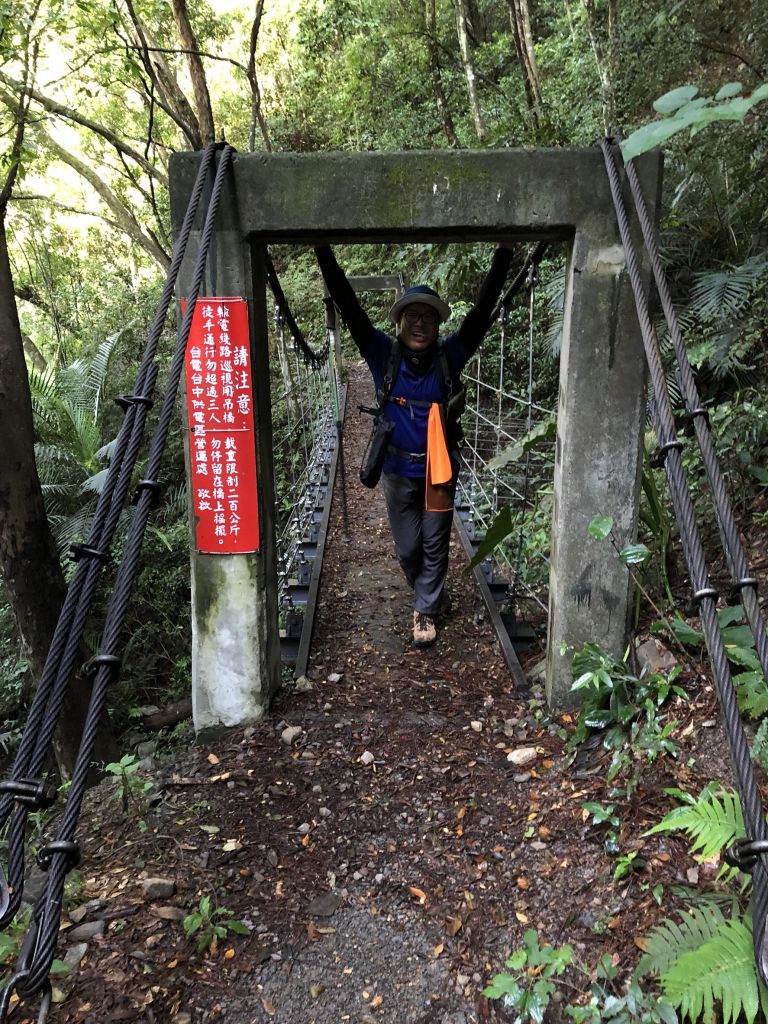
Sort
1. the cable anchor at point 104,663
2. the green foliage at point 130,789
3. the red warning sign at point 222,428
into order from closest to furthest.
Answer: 1. the cable anchor at point 104,663
2. the green foliage at point 130,789
3. the red warning sign at point 222,428

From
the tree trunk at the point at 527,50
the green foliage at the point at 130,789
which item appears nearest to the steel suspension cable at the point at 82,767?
the green foliage at the point at 130,789

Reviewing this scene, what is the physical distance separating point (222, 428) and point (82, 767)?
4.82 ft

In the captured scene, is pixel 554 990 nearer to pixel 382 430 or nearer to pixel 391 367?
pixel 382 430

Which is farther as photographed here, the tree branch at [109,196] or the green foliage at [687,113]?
the tree branch at [109,196]

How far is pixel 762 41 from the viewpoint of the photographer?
4.07 m

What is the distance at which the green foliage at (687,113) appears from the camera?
1.01m

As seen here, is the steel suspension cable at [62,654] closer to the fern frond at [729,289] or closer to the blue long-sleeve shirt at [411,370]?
the blue long-sleeve shirt at [411,370]

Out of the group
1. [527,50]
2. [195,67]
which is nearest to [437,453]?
[195,67]

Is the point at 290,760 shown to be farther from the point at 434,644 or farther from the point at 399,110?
the point at 399,110

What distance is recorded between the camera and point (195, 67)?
5.96 m

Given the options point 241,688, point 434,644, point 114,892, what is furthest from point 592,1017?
point 434,644

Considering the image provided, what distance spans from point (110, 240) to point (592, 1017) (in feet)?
43.3

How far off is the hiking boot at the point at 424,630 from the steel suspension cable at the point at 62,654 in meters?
1.99

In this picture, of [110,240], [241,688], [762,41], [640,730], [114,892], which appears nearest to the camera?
[114,892]
